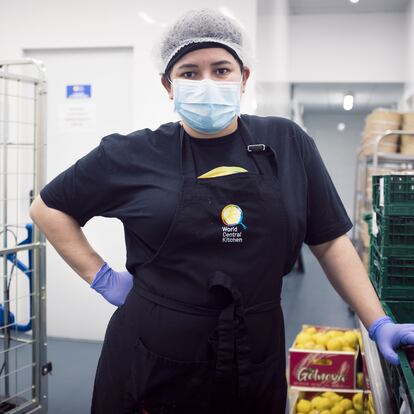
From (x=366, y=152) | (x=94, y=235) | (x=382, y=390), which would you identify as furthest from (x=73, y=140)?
(x=382, y=390)

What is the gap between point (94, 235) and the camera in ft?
12.8

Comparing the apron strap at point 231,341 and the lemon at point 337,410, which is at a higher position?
the apron strap at point 231,341

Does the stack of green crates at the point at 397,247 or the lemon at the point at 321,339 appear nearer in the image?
the stack of green crates at the point at 397,247

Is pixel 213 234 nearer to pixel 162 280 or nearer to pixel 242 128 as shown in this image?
pixel 162 280

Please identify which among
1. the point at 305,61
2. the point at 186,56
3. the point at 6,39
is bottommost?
the point at 186,56

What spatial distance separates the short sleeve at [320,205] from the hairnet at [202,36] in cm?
34

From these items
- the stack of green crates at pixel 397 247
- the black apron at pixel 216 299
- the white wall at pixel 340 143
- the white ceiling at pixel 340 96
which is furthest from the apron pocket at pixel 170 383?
the white wall at pixel 340 143

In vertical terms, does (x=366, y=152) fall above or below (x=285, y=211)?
above

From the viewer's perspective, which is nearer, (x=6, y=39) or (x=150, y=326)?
(x=150, y=326)

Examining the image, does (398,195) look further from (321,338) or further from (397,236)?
(321,338)

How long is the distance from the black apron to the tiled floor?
1831mm

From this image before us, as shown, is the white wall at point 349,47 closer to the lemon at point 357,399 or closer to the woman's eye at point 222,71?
the lemon at point 357,399

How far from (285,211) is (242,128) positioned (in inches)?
10.7

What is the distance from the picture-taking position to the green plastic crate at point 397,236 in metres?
1.69
